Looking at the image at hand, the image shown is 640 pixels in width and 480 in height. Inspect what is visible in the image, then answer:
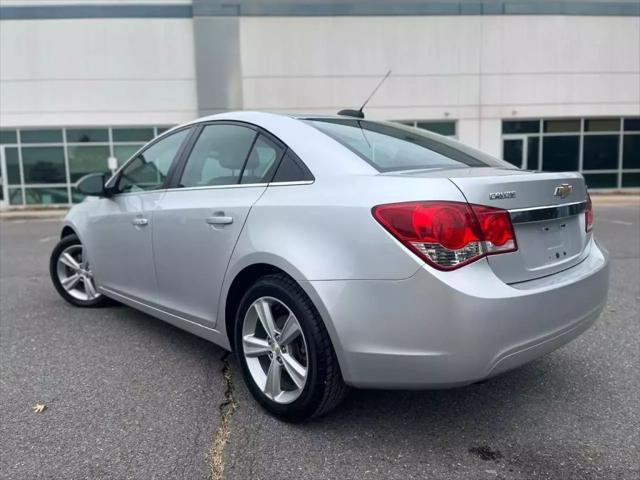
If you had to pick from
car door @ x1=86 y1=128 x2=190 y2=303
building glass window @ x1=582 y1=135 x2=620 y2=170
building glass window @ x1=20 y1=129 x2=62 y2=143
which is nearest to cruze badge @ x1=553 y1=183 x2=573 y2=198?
car door @ x1=86 y1=128 x2=190 y2=303

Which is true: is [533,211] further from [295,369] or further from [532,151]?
[532,151]

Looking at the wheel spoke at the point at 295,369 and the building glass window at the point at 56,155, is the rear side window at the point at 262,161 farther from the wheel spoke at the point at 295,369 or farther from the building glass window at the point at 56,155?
the building glass window at the point at 56,155

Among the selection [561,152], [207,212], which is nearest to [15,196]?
[207,212]

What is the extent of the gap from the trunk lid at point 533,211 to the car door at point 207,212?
3.09ft

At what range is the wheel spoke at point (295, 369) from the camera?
2.56 meters

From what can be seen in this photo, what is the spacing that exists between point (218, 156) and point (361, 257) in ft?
4.66

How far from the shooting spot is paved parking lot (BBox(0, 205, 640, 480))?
7.70ft

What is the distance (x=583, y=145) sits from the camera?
20.1 m

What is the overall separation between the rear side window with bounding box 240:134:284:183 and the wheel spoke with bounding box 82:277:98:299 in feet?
7.70

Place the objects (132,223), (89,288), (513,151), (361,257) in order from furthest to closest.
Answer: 1. (513,151)
2. (89,288)
3. (132,223)
4. (361,257)

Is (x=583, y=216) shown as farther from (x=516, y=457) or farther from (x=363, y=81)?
(x=363, y=81)

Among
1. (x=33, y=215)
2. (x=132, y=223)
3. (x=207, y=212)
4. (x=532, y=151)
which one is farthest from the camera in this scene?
(x=532, y=151)

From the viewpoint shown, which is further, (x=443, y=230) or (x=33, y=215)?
(x=33, y=215)

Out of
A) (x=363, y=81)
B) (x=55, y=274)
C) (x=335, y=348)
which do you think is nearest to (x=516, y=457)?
(x=335, y=348)
